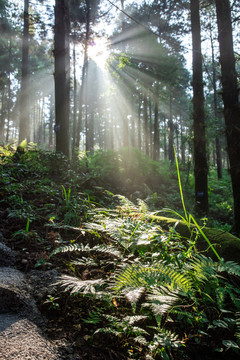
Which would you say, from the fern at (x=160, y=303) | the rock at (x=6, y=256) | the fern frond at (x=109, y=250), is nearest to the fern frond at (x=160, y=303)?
the fern at (x=160, y=303)

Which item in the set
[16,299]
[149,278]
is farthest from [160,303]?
[16,299]

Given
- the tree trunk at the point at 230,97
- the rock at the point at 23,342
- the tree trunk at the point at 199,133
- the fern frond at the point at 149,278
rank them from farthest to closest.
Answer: the tree trunk at the point at 199,133 < the tree trunk at the point at 230,97 < the fern frond at the point at 149,278 < the rock at the point at 23,342

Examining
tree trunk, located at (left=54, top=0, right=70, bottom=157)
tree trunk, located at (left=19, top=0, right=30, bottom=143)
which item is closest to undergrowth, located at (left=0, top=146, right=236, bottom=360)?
tree trunk, located at (left=54, top=0, right=70, bottom=157)

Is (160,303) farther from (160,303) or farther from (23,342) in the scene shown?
(23,342)

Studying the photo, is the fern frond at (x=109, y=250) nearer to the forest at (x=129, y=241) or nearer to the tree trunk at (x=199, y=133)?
the forest at (x=129, y=241)

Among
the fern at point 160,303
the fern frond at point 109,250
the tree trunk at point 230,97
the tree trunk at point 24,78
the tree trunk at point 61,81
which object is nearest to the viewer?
the fern at point 160,303

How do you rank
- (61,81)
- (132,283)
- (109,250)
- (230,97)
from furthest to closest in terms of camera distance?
(61,81) → (230,97) → (109,250) → (132,283)

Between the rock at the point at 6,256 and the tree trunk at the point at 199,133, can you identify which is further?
the tree trunk at the point at 199,133

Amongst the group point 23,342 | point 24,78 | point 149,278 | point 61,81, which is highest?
point 24,78

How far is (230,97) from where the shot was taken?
4285 mm

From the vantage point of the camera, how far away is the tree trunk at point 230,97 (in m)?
4.25

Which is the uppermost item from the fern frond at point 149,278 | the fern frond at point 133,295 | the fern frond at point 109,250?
the fern frond at point 109,250

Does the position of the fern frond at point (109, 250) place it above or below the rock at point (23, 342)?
above

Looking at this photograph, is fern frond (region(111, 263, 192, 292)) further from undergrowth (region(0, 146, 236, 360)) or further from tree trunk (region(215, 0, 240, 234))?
tree trunk (region(215, 0, 240, 234))
